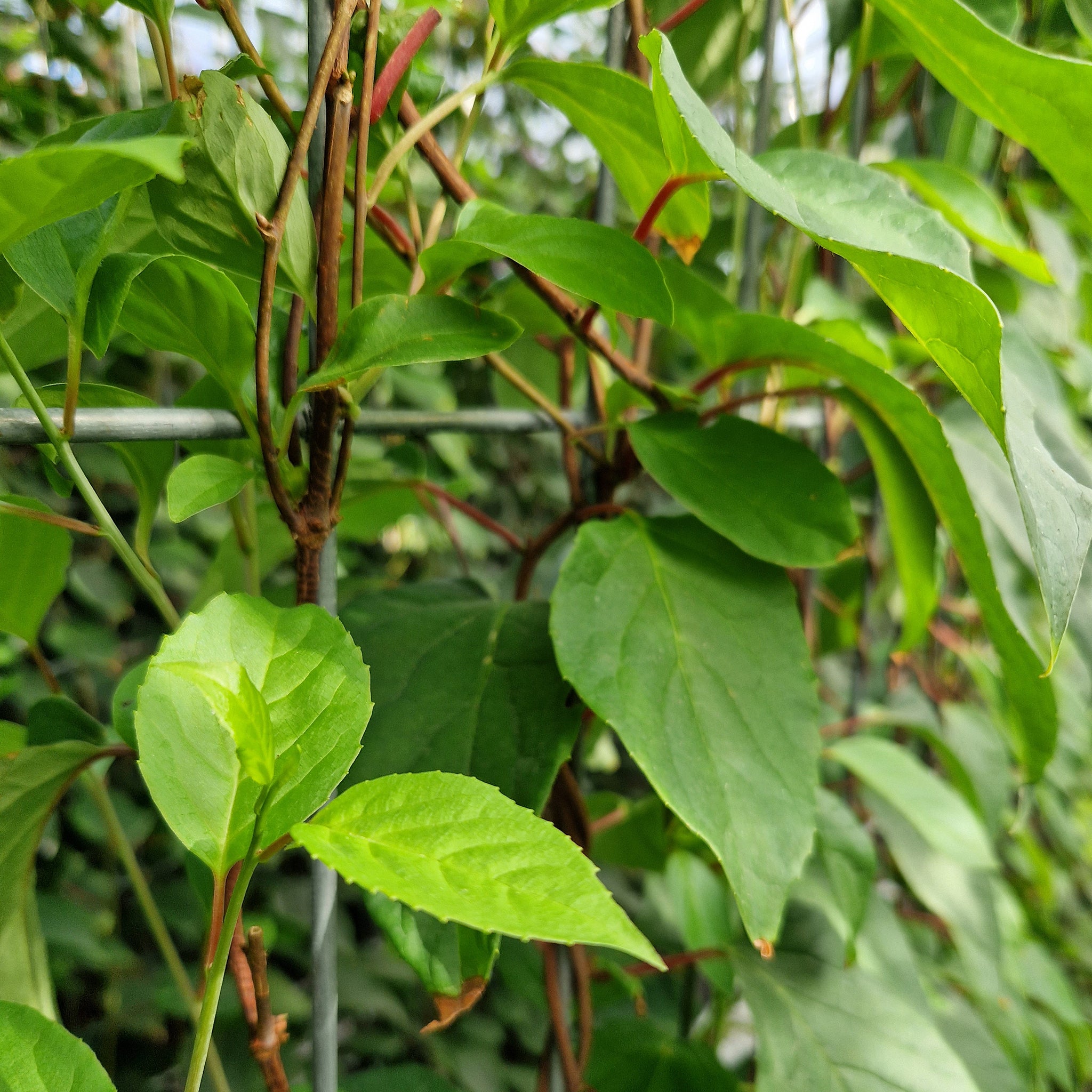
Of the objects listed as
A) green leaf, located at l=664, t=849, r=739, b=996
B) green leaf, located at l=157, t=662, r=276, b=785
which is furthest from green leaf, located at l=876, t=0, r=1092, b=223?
green leaf, located at l=664, t=849, r=739, b=996

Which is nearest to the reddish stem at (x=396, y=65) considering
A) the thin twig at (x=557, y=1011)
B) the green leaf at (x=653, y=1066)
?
the thin twig at (x=557, y=1011)

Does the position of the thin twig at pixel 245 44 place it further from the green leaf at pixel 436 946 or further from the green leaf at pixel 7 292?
the green leaf at pixel 436 946

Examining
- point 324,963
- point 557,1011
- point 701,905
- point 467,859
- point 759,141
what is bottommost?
point 701,905

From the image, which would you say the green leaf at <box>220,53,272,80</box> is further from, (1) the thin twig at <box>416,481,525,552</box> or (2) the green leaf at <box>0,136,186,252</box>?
(1) the thin twig at <box>416,481,525,552</box>

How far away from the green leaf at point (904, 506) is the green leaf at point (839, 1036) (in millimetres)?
191

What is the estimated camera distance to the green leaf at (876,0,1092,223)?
211 millimetres

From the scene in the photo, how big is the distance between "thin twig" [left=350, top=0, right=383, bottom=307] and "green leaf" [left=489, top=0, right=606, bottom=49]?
0.14ft

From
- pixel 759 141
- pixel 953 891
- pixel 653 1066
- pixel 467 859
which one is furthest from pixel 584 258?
pixel 953 891

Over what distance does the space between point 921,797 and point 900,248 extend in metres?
0.37

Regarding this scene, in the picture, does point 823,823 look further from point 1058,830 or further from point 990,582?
point 1058,830

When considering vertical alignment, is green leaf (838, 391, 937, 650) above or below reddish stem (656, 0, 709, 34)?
below

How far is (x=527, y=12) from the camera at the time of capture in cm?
24

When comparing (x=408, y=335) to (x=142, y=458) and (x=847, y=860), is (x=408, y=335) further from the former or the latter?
(x=847, y=860)

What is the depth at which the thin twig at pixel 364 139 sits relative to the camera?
0.67ft
